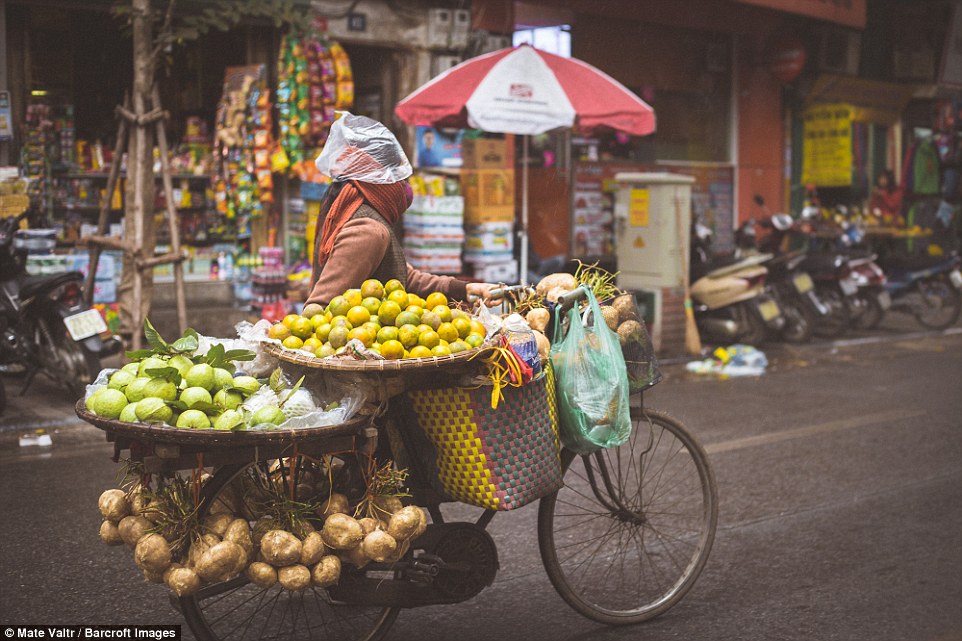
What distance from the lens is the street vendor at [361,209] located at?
3.66 metres

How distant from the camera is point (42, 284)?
742 cm

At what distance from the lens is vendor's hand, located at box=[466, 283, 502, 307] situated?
12.4ft

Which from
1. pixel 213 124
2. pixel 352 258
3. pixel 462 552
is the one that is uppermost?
pixel 213 124

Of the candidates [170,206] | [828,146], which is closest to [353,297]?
[170,206]

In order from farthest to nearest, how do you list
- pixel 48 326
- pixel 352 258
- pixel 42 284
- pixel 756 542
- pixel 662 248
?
pixel 662 248, pixel 48 326, pixel 42 284, pixel 756 542, pixel 352 258

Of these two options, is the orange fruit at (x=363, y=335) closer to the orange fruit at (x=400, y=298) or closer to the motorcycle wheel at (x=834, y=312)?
the orange fruit at (x=400, y=298)

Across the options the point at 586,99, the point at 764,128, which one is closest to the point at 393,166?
the point at 586,99

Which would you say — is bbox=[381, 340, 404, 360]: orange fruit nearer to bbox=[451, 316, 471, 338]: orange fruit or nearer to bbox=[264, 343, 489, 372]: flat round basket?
bbox=[264, 343, 489, 372]: flat round basket

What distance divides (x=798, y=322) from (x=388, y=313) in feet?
30.0

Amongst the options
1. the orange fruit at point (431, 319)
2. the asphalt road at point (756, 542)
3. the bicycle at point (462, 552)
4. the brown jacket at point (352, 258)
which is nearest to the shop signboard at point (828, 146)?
the asphalt road at point (756, 542)

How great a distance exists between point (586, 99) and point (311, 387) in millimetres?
6865

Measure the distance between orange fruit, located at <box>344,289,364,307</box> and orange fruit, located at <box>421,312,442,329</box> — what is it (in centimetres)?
25

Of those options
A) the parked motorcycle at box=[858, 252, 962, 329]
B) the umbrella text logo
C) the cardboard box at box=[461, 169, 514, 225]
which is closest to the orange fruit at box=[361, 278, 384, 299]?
the umbrella text logo

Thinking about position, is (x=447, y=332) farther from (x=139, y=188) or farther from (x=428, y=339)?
(x=139, y=188)
